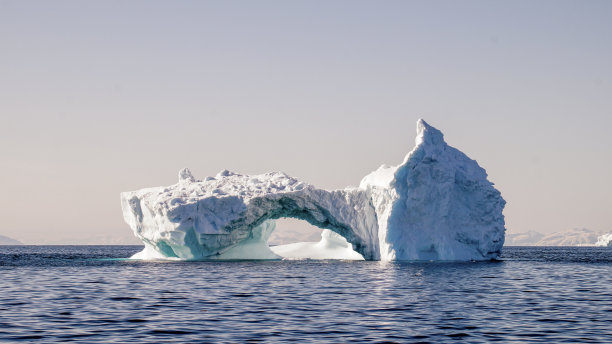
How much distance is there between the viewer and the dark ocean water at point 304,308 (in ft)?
52.0

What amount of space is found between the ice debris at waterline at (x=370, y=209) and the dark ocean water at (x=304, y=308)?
41.5ft

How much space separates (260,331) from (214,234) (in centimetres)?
3121

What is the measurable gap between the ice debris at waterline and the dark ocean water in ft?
41.5

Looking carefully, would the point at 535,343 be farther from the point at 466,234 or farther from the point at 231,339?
the point at 466,234

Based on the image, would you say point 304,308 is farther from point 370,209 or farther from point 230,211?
point 370,209

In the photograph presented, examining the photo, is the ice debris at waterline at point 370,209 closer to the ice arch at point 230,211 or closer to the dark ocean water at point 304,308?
the ice arch at point 230,211

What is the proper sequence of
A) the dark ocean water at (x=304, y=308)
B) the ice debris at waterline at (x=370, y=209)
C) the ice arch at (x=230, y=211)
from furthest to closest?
the ice debris at waterline at (x=370, y=209) < the ice arch at (x=230, y=211) < the dark ocean water at (x=304, y=308)

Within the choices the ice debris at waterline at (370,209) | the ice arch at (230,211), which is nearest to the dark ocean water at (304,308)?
the ice arch at (230,211)

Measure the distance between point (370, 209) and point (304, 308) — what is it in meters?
29.7

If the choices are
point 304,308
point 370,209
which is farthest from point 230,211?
point 304,308

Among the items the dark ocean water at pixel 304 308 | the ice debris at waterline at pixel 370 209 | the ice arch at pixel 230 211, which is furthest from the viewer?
the ice debris at waterline at pixel 370 209

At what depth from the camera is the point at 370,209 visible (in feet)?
164

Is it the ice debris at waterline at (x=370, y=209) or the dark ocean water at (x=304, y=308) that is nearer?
the dark ocean water at (x=304, y=308)

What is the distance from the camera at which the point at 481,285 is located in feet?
94.3
